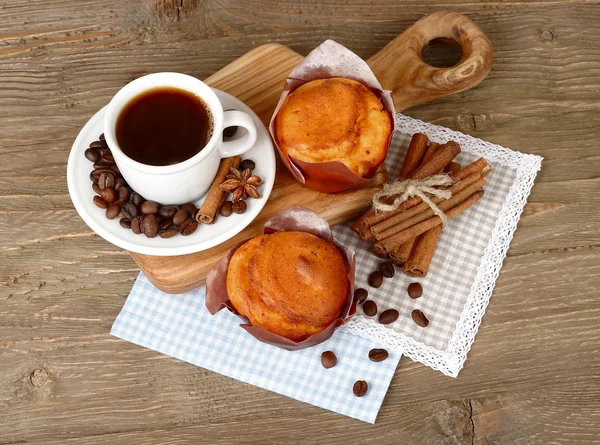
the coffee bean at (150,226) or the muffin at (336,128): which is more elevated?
the muffin at (336,128)

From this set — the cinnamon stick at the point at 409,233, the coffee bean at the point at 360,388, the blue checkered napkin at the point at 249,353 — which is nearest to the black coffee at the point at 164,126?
the blue checkered napkin at the point at 249,353

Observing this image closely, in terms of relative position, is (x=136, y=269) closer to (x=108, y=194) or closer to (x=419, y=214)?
(x=108, y=194)

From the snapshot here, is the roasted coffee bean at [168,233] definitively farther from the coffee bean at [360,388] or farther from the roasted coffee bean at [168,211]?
the coffee bean at [360,388]

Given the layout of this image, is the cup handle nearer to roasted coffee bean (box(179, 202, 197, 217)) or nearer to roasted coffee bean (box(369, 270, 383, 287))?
roasted coffee bean (box(179, 202, 197, 217))

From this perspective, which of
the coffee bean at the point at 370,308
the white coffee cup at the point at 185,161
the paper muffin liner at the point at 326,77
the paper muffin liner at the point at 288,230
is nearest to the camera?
the white coffee cup at the point at 185,161

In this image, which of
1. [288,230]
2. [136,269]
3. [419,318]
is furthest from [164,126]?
[419,318]

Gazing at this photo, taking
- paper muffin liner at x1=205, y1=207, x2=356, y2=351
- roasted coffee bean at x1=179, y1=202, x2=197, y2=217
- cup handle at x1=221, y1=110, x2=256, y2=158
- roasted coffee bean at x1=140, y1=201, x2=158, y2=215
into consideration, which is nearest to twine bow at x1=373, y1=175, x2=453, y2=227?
paper muffin liner at x1=205, y1=207, x2=356, y2=351

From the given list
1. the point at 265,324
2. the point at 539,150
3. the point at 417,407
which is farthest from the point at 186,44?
the point at 417,407
